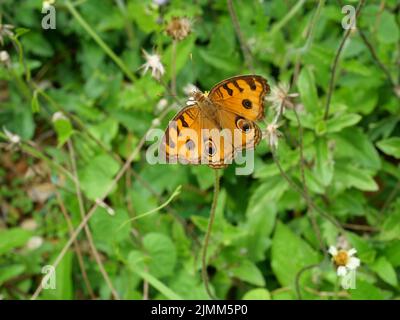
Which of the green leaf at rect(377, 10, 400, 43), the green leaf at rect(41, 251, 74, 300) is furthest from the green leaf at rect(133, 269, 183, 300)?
the green leaf at rect(377, 10, 400, 43)

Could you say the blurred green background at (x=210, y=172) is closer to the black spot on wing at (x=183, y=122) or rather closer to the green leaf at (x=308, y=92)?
the green leaf at (x=308, y=92)

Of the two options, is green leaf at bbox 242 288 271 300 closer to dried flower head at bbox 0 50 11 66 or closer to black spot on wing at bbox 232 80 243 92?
black spot on wing at bbox 232 80 243 92

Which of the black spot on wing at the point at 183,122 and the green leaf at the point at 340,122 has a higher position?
the green leaf at the point at 340,122

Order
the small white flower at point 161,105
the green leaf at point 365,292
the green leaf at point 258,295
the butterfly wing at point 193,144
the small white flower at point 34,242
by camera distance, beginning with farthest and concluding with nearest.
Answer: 1. the small white flower at point 34,242
2. the small white flower at point 161,105
3. the green leaf at point 258,295
4. the green leaf at point 365,292
5. the butterfly wing at point 193,144

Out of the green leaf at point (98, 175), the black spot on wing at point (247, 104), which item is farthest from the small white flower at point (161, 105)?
the black spot on wing at point (247, 104)

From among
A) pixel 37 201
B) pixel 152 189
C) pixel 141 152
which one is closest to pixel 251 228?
pixel 152 189
